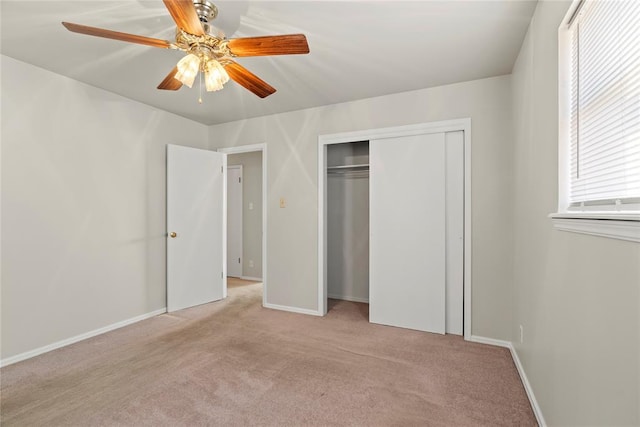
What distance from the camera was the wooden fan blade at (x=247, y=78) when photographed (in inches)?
81.0

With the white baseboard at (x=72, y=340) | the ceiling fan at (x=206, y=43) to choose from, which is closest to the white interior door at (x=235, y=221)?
the white baseboard at (x=72, y=340)

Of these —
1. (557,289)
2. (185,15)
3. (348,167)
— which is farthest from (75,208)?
(557,289)

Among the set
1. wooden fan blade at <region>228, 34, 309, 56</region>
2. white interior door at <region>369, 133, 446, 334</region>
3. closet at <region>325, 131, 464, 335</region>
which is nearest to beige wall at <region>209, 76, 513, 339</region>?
closet at <region>325, 131, 464, 335</region>

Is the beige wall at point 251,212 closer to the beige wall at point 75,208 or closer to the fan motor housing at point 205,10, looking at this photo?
the beige wall at point 75,208

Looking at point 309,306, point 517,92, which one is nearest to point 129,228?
point 309,306

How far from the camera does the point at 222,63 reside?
199 centimetres

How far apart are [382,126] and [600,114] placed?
2327 mm

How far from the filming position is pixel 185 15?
1.52 metres

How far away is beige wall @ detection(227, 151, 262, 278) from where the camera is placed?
5.61 metres

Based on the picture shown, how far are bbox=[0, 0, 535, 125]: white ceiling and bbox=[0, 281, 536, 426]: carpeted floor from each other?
2.47 meters

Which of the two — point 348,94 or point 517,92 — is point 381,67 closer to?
point 348,94

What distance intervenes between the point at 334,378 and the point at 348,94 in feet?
8.87

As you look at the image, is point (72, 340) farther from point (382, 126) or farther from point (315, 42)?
point (382, 126)

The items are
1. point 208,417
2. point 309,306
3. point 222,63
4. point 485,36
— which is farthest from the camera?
point 309,306
